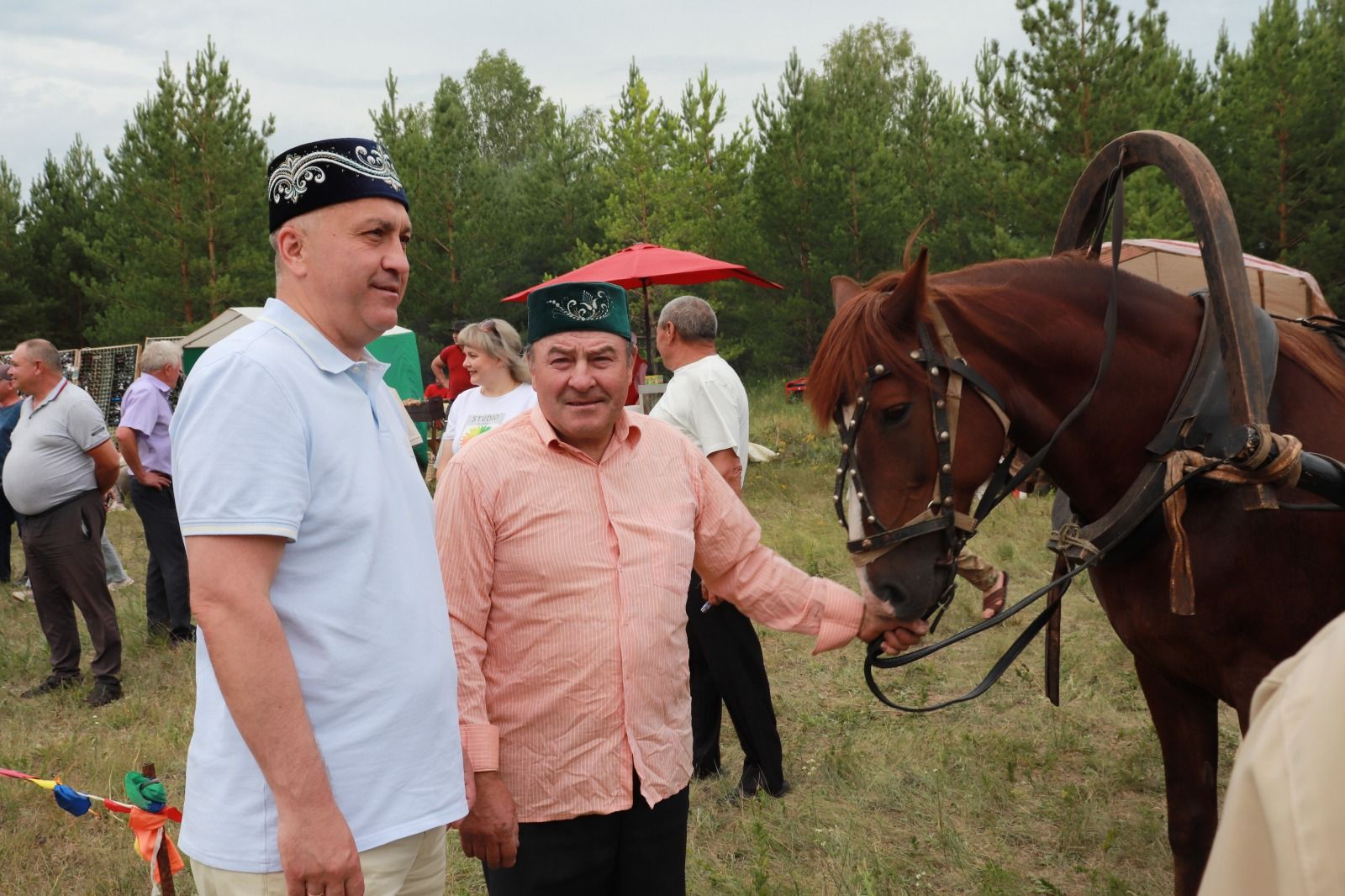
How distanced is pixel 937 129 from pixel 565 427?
84.5ft

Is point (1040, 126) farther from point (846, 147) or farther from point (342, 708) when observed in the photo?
point (342, 708)

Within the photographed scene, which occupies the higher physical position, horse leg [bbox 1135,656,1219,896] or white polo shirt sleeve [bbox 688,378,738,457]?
white polo shirt sleeve [bbox 688,378,738,457]

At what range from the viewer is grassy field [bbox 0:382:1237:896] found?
3672mm

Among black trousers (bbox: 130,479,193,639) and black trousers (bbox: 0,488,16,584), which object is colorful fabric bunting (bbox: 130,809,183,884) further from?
black trousers (bbox: 0,488,16,584)

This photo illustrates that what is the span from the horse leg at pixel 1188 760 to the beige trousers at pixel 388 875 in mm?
2024

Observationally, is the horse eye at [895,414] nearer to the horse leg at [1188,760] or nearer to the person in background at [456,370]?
the horse leg at [1188,760]

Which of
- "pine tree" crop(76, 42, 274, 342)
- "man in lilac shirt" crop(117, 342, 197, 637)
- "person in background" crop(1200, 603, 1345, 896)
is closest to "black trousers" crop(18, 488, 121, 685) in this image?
"man in lilac shirt" crop(117, 342, 197, 637)

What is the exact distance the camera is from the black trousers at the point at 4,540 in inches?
367

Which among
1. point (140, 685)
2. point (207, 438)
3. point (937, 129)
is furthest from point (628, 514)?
point (937, 129)

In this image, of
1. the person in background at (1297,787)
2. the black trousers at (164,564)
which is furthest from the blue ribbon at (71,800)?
the black trousers at (164,564)

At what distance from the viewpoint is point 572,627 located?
6.97 ft

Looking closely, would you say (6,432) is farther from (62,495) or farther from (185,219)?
(185,219)

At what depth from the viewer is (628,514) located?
2211 millimetres

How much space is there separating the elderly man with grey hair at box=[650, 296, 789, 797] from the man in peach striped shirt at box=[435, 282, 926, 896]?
1947mm
